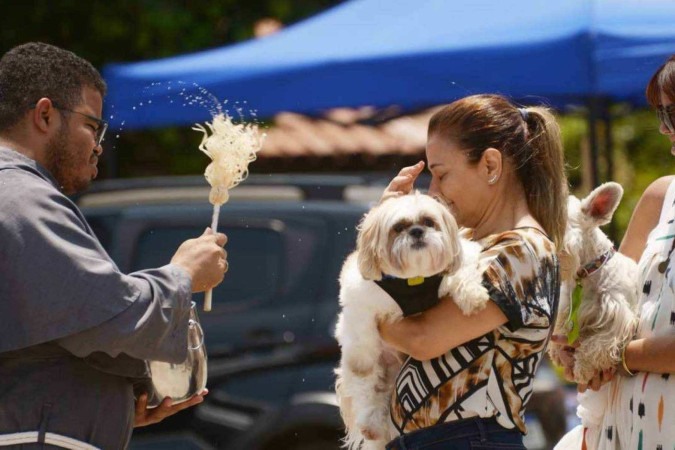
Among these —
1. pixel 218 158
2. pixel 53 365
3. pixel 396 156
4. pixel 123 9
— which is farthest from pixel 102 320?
pixel 396 156

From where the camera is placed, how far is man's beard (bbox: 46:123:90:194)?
2.97 m

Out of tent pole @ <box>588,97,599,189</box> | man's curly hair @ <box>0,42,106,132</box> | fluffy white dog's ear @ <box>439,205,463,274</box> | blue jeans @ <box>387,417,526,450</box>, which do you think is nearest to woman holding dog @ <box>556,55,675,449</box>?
blue jeans @ <box>387,417,526,450</box>

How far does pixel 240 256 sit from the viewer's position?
241 inches

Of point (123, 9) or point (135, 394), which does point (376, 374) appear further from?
point (123, 9)

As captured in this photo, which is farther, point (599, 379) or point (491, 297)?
point (599, 379)

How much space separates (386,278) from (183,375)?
607 millimetres

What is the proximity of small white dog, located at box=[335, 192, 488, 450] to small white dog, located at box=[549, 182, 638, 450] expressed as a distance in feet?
1.65

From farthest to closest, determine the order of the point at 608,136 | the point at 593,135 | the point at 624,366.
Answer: the point at 608,136
the point at 593,135
the point at 624,366

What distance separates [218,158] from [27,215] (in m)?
0.67

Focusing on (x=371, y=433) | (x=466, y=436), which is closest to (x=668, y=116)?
(x=466, y=436)

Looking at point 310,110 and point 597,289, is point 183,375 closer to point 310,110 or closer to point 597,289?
point 597,289

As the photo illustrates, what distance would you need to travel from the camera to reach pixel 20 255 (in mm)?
2721

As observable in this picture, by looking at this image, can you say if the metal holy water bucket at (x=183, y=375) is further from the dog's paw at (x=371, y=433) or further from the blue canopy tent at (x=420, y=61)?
the blue canopy tent at (x=420, y=61)

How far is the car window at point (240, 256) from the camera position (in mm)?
6004
